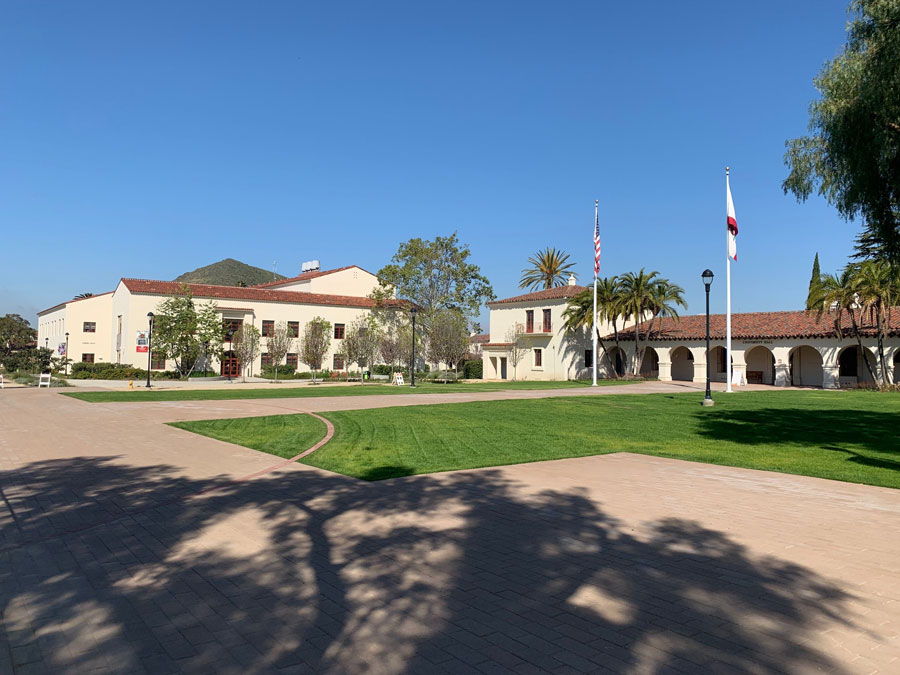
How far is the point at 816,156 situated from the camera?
555 inches

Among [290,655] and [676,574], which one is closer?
[290,655]

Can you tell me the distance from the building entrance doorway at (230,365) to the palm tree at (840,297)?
42251 mm

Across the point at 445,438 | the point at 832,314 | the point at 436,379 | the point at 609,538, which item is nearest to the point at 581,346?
the point at 436,379

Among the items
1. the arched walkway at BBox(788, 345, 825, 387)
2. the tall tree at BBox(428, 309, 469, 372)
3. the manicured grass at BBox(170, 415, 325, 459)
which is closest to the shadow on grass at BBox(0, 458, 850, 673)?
the manicured grass at BBox(170, 415, 325, 459)

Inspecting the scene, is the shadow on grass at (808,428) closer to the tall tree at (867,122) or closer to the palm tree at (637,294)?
the tall tree at (867,122)

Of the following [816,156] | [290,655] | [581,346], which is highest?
[816,156]

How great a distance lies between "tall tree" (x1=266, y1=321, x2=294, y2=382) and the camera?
155 feet

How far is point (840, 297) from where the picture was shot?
115ft

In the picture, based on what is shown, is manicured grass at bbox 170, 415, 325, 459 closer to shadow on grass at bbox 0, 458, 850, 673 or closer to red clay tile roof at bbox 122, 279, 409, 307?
shadow on grass at bbox 0, 458, 850, 673

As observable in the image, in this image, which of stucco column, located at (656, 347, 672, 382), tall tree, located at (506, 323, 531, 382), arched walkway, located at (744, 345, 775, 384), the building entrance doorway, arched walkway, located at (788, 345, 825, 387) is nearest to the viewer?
arched walkway, located at (788, 345, 825, 387)

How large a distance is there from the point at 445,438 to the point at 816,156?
35.6ft

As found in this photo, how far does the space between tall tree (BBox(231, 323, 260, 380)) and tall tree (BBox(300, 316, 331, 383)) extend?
3.82m

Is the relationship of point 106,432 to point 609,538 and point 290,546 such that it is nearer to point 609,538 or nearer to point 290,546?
point 290,546

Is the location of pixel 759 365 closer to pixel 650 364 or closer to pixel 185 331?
pixel 650 364
